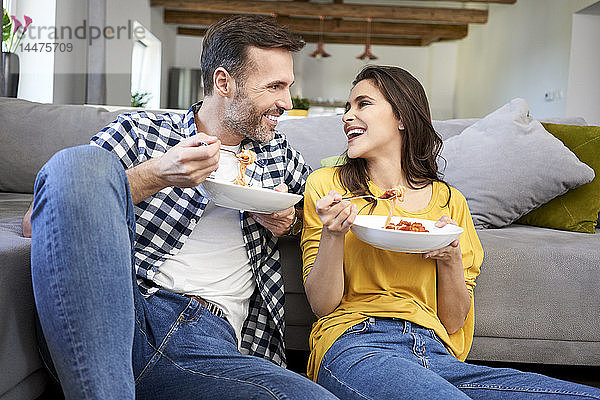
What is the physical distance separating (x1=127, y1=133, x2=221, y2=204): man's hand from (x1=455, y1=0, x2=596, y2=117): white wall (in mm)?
5971

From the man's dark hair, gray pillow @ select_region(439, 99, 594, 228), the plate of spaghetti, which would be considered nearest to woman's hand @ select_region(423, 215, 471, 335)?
the plate of spaghetti

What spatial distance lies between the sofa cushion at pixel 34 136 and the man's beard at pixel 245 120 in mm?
979

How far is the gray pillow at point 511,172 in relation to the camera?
2158mm

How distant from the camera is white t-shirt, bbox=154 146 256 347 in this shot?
1391 mm

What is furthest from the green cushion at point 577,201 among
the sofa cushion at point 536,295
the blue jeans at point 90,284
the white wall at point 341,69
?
the white wall at point 341,69

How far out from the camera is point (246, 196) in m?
1.22

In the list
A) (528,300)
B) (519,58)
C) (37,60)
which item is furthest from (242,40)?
(519,58)

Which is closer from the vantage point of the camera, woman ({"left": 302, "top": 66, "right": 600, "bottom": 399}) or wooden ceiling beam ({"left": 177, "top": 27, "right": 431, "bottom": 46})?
woman ({"left": 302, "top": 66, "right": 600, "bottom": 399})

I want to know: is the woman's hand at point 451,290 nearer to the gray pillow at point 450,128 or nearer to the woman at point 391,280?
the woman at point 391,280

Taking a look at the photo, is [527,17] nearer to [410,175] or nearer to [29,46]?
[29,46]

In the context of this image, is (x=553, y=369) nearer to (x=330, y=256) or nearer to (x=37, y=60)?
(x=330, y=256)

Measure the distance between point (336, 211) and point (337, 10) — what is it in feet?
27.6

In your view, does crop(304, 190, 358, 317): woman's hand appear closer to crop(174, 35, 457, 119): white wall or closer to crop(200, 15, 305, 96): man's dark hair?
crop(200, 15, 305, 96): man's dark hair

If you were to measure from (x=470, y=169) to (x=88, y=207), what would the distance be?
1.52 m
